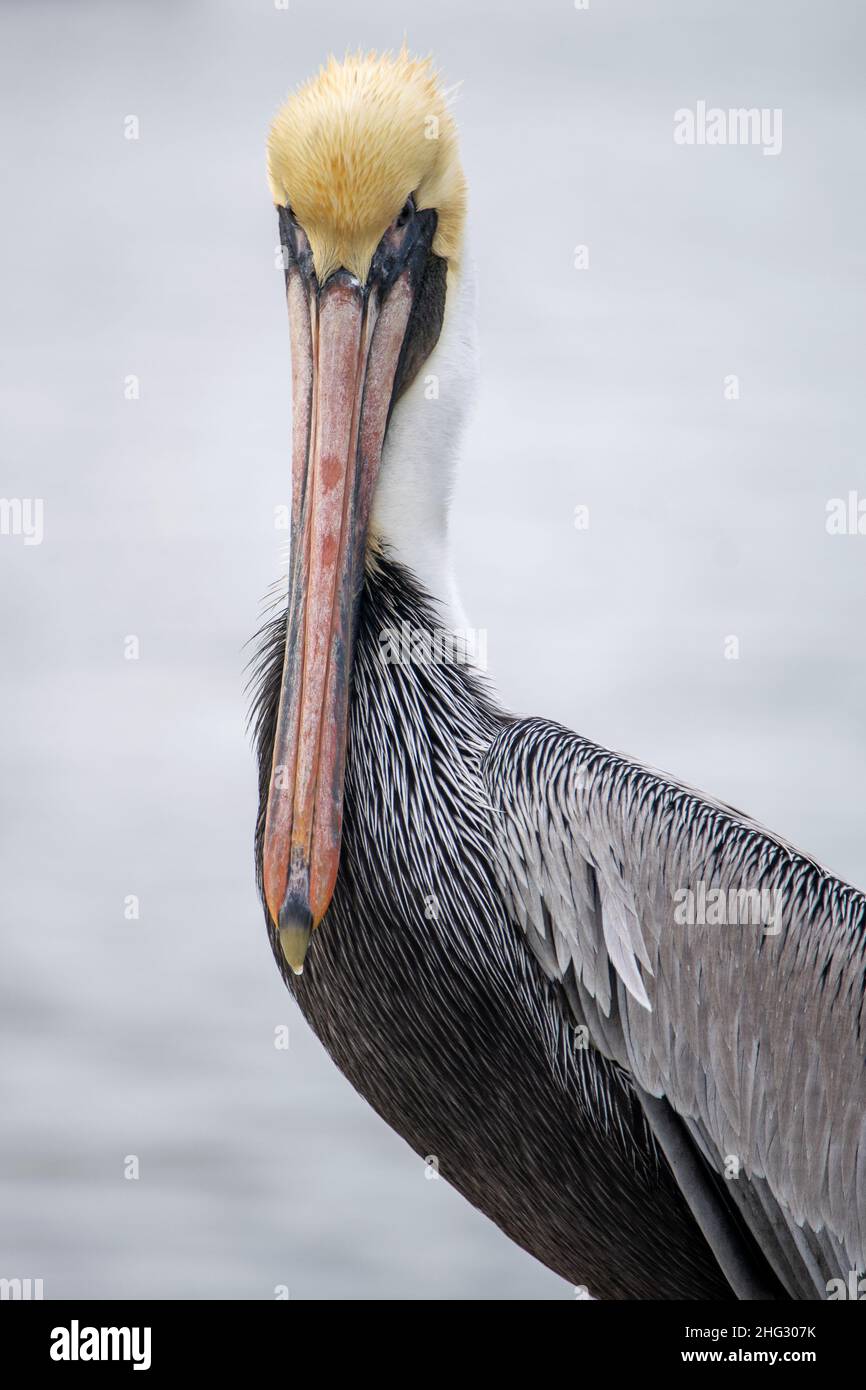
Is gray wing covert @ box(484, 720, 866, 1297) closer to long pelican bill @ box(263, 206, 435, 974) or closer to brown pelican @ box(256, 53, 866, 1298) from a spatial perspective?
brown pelican @ box(256, 53, 866, 1298)

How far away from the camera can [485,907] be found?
10.7ft

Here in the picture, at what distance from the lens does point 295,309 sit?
3.29 meters

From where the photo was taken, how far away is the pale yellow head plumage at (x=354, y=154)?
3164 millimetres

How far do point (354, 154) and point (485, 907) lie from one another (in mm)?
1482

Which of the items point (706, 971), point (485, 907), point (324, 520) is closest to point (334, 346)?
point (324, 520)

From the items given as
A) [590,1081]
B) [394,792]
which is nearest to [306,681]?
[394,792]

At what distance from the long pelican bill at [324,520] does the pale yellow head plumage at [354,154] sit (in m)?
0.05

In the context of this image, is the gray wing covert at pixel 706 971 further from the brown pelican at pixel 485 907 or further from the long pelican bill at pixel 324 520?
the long pelican bill at pixel 324 520

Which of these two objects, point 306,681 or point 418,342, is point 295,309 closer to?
point 418,342

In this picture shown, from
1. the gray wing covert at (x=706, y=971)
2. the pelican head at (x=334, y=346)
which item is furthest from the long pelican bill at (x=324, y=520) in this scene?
Answer: the gray wing covert at (x=706, y=971)

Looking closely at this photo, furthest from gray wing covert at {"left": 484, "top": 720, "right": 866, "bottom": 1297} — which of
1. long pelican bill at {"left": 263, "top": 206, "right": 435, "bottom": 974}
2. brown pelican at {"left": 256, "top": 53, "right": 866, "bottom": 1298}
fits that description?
long pelican bill at {"left": 263, "top": 206, "right": 435, "bottom": 974}

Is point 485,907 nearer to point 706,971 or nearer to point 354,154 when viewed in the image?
point 706,971

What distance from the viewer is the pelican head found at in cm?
311
